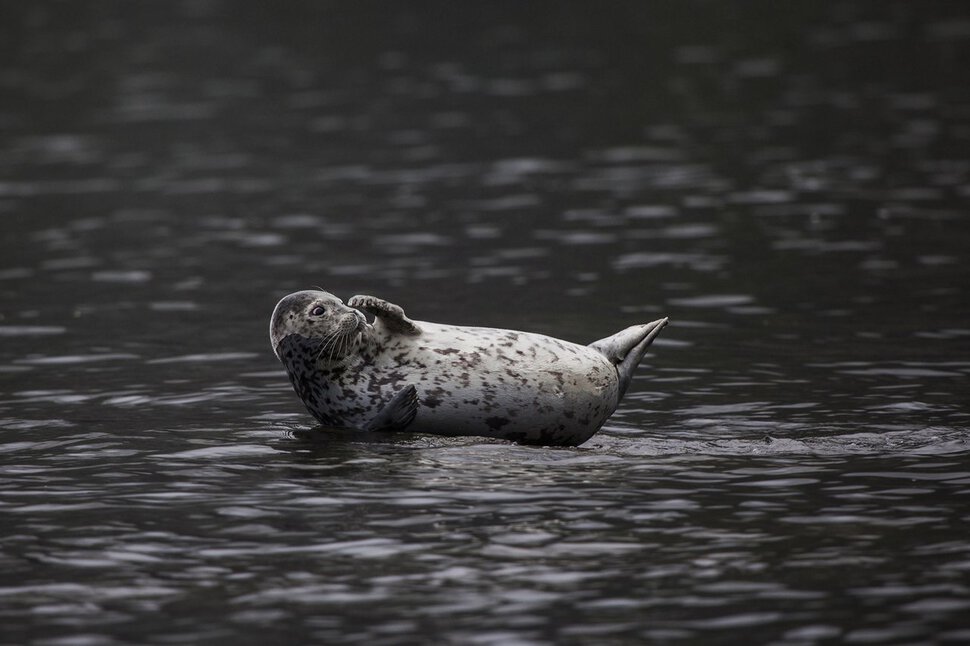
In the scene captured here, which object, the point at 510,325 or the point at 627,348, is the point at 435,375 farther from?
the point at 510,325

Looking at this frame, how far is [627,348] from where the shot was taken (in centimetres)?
1121

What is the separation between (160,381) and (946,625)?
25.6 ft

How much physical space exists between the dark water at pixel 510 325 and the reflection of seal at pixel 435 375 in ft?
0.81

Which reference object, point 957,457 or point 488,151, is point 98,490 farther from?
point 488,151

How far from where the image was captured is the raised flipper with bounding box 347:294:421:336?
10.6 meters

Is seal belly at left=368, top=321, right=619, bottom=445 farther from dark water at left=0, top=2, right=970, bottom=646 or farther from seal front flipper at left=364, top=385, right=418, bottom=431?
dark water at left=0, top=2, right=970, bottom=646

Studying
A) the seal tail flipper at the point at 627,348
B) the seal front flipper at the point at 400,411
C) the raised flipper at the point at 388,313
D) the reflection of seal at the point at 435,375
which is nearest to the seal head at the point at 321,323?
the reflection of seal at the point at 435,375

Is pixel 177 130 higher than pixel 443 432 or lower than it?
higher

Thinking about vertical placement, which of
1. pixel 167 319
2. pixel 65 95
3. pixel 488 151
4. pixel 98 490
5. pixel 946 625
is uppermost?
pixel 65 95

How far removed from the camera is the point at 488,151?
2536cm

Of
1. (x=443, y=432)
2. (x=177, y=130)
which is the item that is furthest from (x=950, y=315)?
(x=177, y=130)

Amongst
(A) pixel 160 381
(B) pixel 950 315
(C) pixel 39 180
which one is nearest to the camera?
(A) pixel 160 381

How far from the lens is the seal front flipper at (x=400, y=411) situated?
34.1 feet

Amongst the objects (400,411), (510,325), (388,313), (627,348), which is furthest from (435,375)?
(510,325)
